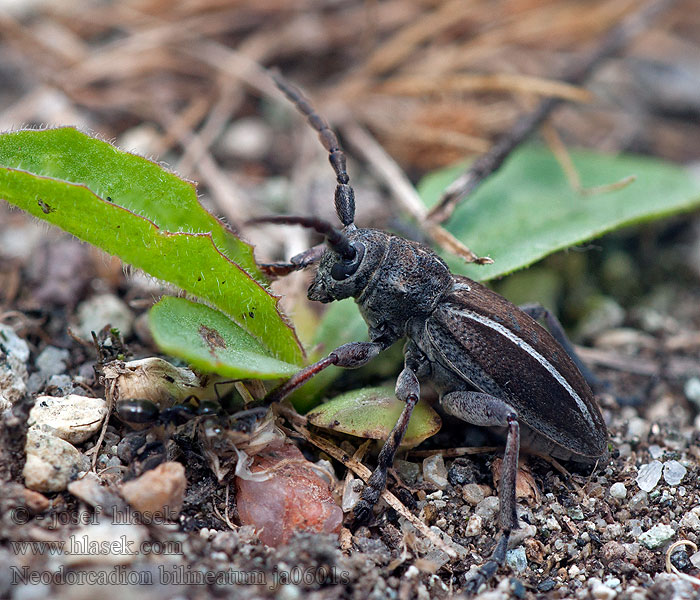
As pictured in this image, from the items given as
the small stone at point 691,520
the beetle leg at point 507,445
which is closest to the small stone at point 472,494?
the beetle leg at point 507,445

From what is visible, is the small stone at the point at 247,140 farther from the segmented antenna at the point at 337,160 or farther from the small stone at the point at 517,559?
the small stone at the point at 517,559

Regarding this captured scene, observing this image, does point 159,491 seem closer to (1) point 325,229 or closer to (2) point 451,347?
(1) point 325,229

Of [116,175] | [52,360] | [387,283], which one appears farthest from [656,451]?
[52,360]

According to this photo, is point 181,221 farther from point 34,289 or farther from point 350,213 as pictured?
point 34,289

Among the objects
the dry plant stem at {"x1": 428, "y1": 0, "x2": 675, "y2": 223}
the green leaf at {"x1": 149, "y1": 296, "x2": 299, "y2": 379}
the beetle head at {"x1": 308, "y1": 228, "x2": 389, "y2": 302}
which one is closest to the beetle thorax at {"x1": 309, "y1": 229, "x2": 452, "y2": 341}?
the beetle head at {"x1": 308, "y1": 228, "x2": 389, "y2": 302}

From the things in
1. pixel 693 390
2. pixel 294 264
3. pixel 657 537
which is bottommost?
pixel 693 390

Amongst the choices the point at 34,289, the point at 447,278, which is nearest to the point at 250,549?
the point at 447,278
